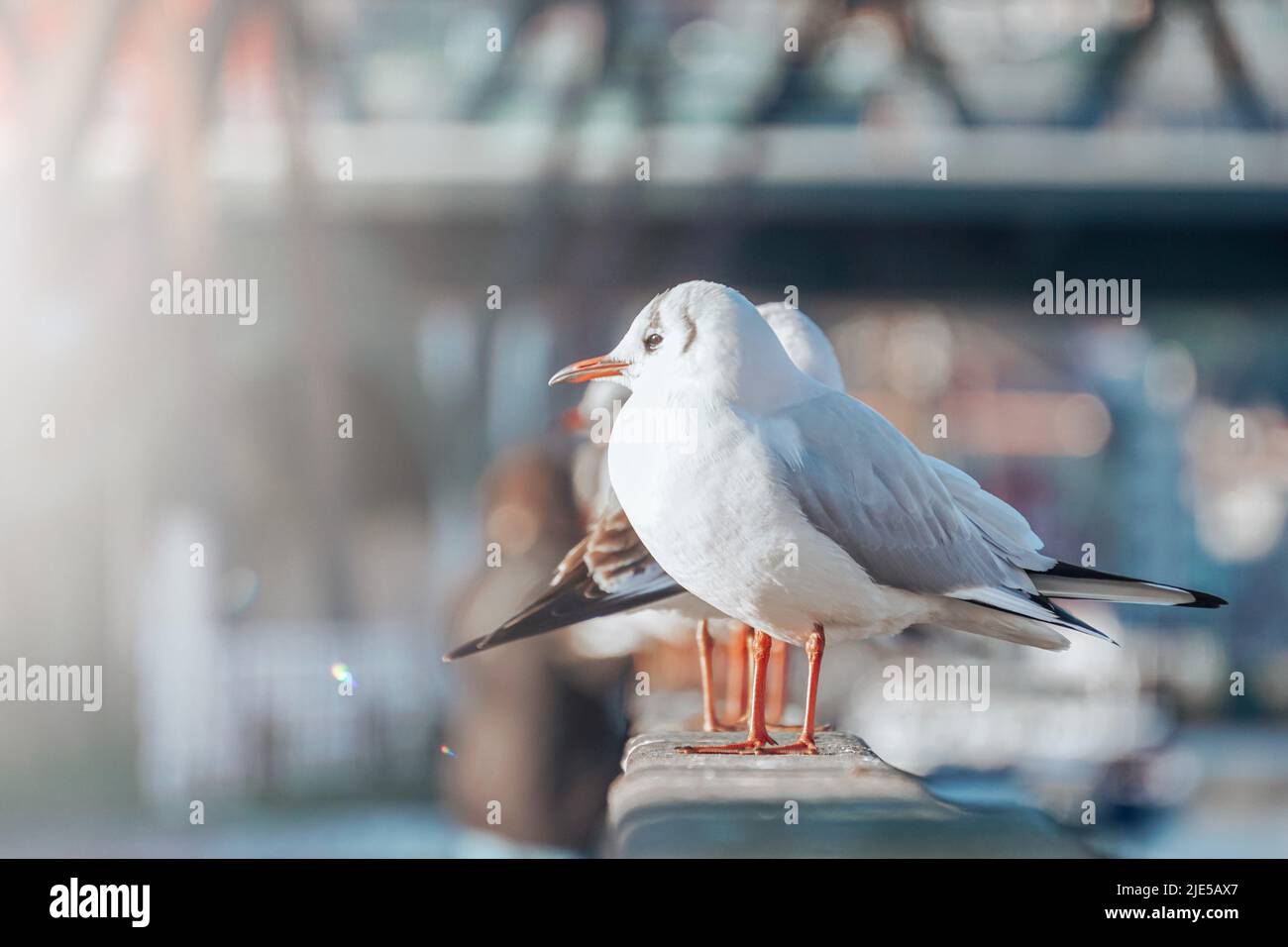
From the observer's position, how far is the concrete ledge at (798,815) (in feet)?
3.45

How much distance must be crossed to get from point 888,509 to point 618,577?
0.29 meters

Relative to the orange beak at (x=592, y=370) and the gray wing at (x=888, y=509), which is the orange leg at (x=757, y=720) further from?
the orange beak at (x=592, y=370)

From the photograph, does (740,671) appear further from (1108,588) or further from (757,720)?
(1108,588)

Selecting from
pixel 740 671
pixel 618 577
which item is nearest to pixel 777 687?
pixel 740 671

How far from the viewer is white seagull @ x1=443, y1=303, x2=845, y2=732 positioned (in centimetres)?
134

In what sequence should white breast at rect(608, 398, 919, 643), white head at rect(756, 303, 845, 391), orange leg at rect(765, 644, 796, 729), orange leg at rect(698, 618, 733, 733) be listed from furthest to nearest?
orange leg at rect(765, 644, 796, 729) < orange leg at rect(698, 618, 733, 733) < white head at rect(756, 303, 845, 391) < white breast at rect(608, 398, 919, 643)

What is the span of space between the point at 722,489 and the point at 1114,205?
12.6ft

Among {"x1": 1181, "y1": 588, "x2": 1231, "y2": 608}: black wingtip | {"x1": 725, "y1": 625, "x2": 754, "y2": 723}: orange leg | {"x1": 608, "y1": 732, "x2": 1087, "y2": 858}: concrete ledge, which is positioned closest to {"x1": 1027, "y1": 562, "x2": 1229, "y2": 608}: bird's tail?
{"x1": 1181, "y1": 588, "x2": 1231, "y2": 608}: black wingtip

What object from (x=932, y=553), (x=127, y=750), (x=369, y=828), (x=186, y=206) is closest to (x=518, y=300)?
(x=186, y=206)

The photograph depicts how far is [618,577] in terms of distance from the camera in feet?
4.50

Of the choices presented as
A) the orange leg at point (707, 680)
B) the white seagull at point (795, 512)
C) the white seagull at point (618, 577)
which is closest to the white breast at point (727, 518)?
the white seagull at point (795, 512)

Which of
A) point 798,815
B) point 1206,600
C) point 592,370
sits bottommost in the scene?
point 798,815

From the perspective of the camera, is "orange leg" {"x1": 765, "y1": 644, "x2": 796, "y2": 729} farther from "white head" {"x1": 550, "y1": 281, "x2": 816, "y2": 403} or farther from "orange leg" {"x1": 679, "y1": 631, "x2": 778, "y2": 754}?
"white head" {"x1": 550, "y1": 281, "x2": 816, "y2": 403}

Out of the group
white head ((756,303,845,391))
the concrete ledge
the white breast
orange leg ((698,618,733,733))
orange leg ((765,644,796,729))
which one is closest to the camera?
the concrete ledge
